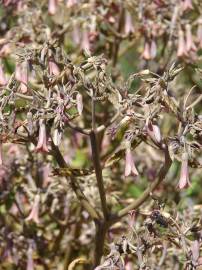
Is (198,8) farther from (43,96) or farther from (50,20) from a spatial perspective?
(43,96)

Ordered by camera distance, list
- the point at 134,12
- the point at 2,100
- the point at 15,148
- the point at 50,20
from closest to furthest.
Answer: the point at 2,100
the point at 15,148
the point at 134,12
the point at 50,20

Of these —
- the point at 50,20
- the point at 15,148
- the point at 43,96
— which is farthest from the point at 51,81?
the point at 50,20

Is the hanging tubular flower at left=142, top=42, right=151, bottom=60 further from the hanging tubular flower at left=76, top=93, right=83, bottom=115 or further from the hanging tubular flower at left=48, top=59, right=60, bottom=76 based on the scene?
the hanging tubular flower at left=76, top=93, right=83, bottom=115

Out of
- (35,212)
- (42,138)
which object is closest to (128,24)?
(35,212)


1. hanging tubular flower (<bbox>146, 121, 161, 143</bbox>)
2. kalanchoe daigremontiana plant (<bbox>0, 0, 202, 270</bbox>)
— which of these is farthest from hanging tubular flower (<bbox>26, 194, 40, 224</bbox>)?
hanging tubular flower (<bbox>146, 121, 161, 143</bbox>)

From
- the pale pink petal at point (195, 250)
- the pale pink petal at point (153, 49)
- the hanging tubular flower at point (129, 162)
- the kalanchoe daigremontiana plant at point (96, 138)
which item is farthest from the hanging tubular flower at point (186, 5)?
the pale pink petal at point (195, 250)

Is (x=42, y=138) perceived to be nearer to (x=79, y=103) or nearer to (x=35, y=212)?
(x=79, y=103)

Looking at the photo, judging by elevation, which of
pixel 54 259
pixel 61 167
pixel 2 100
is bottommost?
pixel 54 259

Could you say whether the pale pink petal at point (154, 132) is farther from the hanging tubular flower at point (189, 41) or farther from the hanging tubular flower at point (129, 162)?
the hanging tubular flower at point (189, 41)
